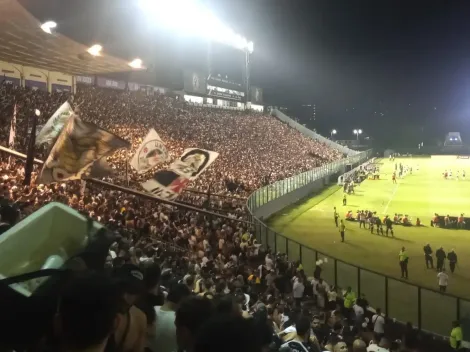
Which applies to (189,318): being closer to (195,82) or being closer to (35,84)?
(35,84)

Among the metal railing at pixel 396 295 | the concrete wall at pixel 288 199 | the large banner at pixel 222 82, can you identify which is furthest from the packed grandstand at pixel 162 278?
the large banner at pixel 222 82

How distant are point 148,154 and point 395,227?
74.6ft

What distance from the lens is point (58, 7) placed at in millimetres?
20000

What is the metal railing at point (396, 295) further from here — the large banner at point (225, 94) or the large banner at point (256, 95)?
the large banner at point (256, 95)

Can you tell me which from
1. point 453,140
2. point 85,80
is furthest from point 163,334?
point 453,140

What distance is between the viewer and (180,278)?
8.95 m

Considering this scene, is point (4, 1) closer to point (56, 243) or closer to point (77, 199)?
point (77, 199)

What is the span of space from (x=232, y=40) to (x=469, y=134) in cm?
8665

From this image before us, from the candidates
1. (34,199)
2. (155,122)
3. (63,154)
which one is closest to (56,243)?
(63,154)

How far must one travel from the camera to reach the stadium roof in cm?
1930

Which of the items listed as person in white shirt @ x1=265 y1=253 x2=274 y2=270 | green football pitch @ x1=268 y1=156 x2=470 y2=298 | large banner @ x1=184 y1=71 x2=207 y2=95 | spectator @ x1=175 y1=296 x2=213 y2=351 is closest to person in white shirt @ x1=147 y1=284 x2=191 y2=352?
spectator @ x1=175 y1=296 x2=213 y2=351

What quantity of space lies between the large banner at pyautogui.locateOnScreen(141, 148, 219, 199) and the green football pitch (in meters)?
11.1

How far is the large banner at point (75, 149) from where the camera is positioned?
8.40 meters

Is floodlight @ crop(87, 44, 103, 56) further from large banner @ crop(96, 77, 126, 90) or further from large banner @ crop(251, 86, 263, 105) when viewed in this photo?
large banner @ crop(251, 86, 263, 105)
